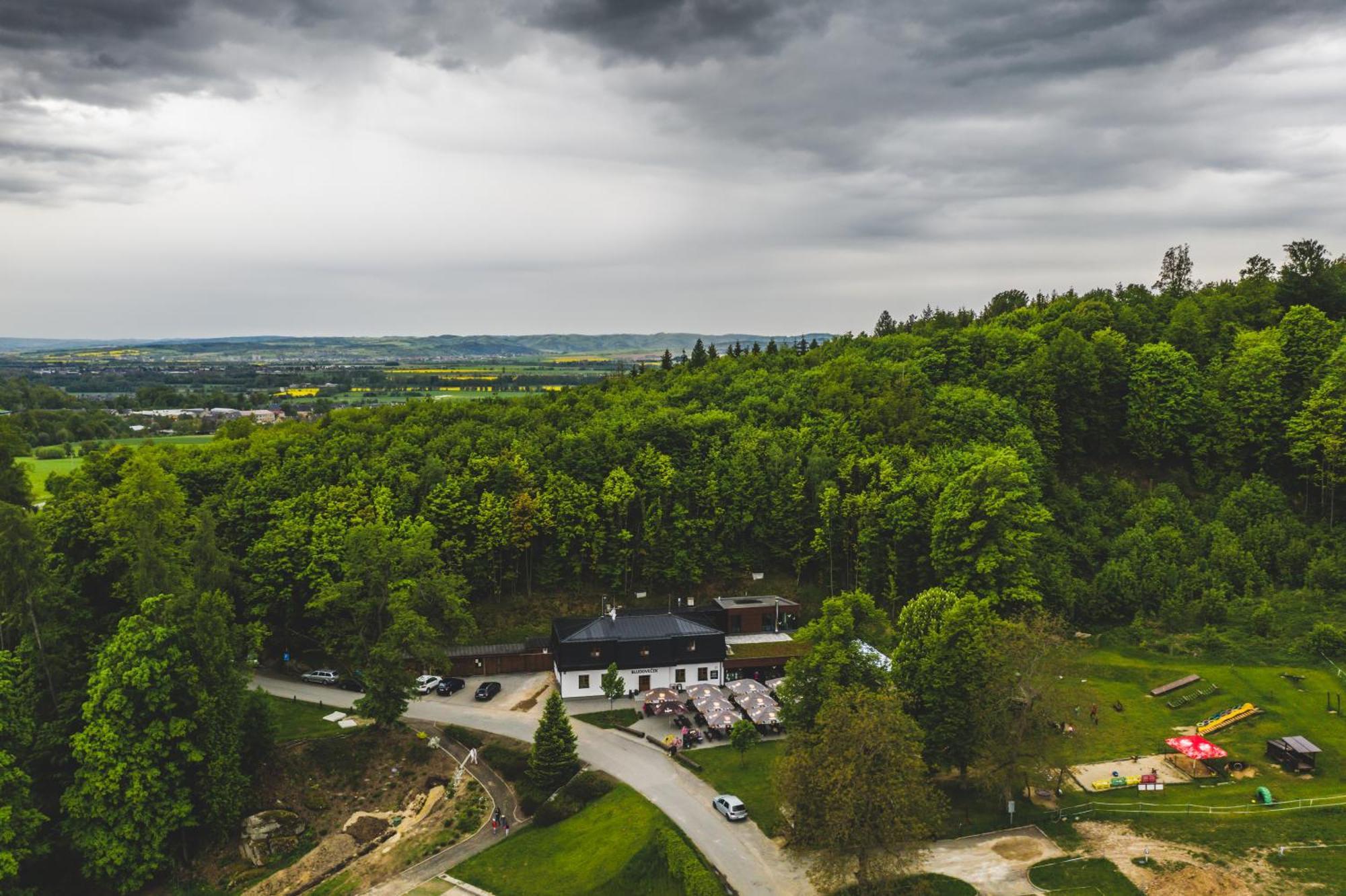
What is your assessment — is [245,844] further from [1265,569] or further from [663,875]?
[1265,569]

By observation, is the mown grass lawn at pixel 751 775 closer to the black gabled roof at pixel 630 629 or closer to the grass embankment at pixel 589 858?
the grass embankment at pixel 589 858

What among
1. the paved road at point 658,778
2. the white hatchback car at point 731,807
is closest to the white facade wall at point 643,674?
the paved road at point 658,778

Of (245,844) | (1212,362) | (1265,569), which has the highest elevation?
(1212,362)

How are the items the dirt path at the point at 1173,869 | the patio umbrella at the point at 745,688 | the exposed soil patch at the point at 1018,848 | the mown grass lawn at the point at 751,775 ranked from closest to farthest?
1. the dirt path at the point at 1173,869
2. the exposed soil patch at the point at 1018,848
3. the mown grass lawn at the point at 751,775
4. the patio umbrella at the point at 745,688

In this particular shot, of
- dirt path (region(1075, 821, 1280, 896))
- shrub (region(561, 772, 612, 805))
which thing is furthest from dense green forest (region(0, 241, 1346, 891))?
dirt path (region(1075, 821, 1280, 896))

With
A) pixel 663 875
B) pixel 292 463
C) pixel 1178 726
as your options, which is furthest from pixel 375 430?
pixel 1178 726

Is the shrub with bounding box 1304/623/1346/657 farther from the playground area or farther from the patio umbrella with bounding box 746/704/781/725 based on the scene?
the patio umbrella with bounding box 746/704/781/725
